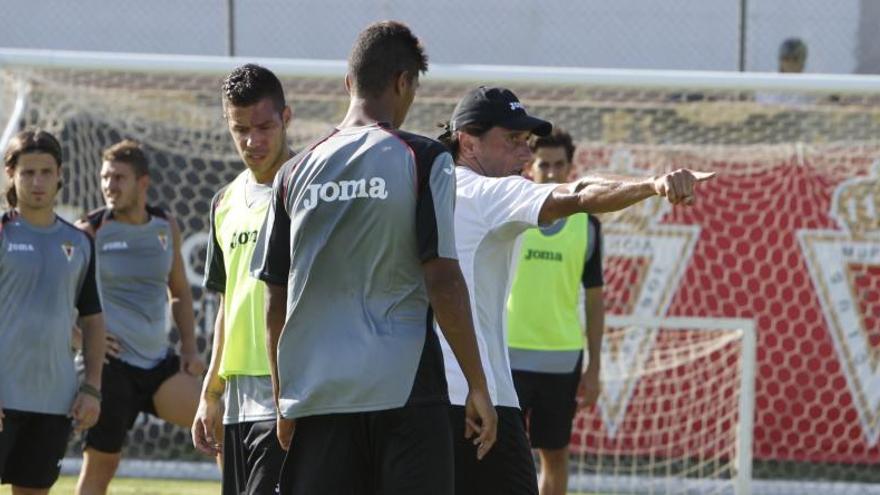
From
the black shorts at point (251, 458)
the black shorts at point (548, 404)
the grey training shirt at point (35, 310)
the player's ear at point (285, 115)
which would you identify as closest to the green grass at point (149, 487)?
the black shorts at point (548, 404)

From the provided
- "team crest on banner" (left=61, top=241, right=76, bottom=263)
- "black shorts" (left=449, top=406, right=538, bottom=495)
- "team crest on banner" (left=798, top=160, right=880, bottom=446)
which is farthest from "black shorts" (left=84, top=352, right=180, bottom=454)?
"team crest on banner" (left=798, top=160, right=880, bottom=446)

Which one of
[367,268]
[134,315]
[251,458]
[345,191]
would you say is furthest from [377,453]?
[134,315]

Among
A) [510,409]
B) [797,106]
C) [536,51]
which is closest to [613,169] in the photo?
[797,106]

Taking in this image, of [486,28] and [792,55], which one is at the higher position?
[486,28]

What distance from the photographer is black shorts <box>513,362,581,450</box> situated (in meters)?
7.81

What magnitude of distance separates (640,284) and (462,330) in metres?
6.64

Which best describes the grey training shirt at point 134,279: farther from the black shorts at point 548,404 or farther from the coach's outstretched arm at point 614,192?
the coach's outstretched arm at point 614,192

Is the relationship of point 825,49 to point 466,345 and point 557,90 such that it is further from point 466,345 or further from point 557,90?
point 466,345

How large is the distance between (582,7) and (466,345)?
8961 millimetres

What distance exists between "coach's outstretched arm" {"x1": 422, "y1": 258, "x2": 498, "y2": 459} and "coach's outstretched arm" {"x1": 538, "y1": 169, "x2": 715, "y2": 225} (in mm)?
559

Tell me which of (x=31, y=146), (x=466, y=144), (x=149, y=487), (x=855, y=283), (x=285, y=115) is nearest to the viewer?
(x=285, y=115)

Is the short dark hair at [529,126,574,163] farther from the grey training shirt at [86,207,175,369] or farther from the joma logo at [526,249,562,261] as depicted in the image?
the grey training shirt at [86,207,175,369]

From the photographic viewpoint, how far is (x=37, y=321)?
6477mm

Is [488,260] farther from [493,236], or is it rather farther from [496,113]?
[496,113]
